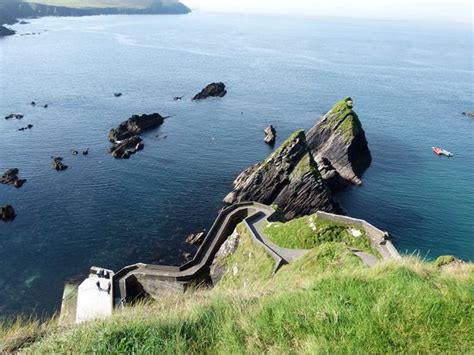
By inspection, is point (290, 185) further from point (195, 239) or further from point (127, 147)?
point (127, 147)

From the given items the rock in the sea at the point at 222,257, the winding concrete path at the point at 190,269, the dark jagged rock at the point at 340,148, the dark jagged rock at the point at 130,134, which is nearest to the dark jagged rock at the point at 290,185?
the dark jagged rock at the point at 340,148

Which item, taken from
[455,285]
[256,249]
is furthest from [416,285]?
[256,249]

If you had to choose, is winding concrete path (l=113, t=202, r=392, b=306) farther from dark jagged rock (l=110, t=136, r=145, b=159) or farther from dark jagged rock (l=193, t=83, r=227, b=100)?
dark jagged rock (l=193, t=83, r=227, b=100)

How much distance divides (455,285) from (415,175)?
7273 centimetres

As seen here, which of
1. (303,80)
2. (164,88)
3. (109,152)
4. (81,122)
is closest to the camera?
(109,152)

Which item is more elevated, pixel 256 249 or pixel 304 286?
pixel 304 286

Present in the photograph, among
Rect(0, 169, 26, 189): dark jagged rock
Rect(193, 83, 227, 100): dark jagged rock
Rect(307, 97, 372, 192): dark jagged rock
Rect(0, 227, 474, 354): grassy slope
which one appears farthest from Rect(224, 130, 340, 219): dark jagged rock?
Rect(193, 83, 227, 100): dark jagged rock

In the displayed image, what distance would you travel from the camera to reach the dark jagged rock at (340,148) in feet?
242

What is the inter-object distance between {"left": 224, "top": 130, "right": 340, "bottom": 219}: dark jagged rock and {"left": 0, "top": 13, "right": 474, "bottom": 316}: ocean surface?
4.72 m

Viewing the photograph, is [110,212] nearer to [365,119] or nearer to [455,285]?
[455,285]

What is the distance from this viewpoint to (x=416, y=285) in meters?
9.34

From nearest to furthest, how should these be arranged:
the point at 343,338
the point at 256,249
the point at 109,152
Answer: the point at 343,338
the point at 256,249
the point at 109,152

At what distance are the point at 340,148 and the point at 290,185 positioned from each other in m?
19.0

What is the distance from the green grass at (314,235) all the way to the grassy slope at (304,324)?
1123 inches
